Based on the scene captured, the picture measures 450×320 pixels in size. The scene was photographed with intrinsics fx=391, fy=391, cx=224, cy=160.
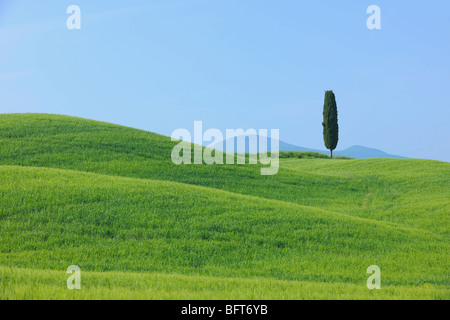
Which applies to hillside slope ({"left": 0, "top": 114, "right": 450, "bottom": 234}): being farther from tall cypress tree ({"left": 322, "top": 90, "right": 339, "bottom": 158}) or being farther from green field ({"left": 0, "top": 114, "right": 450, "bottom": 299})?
tall cypress tree ({"left": 322, "top": 90, "right": 339, "bottom": 158})

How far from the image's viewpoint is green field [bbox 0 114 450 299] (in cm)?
893

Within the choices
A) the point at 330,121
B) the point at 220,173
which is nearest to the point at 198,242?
the point at 220,173

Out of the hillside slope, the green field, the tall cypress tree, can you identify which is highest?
the tall cypress tree

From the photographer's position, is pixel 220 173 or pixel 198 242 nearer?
pixel 198 242

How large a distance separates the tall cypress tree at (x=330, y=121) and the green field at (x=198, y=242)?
39.7m

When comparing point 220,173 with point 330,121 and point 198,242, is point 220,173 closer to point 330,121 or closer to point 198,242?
point 198,242

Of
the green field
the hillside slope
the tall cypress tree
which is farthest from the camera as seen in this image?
the tall cypress tree

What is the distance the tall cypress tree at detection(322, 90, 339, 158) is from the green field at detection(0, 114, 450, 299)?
3966 centimetres

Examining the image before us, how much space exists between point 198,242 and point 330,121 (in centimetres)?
5666

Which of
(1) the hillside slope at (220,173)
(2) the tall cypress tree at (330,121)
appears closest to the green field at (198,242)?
(1) the hillside slope at (220,173)

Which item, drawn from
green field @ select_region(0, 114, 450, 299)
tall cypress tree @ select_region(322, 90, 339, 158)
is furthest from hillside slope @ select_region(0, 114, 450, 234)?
tall cypress tree @ select_region(322, 90, 339, 158)

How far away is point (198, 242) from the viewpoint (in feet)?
45.2

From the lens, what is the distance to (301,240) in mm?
15016
